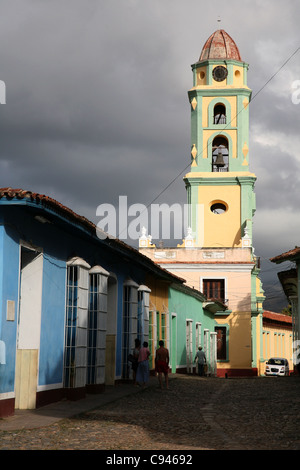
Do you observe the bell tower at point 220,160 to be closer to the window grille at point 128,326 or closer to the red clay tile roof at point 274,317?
the red clay tile roof at point 274,317

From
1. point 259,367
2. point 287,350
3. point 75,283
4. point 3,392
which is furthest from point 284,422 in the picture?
point 287,350

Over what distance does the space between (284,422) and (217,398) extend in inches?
196

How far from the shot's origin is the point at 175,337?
25.8 meters

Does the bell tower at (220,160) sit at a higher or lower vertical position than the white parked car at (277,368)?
higher

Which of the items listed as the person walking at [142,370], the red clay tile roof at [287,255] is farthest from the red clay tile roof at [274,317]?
the person walking at [142,370]

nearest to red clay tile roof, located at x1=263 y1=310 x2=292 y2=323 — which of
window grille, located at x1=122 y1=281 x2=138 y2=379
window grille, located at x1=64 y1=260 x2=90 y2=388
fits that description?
window grille, located at x1=122 y1=281 x2=138 y2=379

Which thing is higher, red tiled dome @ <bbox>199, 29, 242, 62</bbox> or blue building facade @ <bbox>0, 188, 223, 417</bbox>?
red tiled dome @ <bbox>199, 29, 242, 62</bbox>

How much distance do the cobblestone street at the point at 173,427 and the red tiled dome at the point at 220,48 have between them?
28.7m

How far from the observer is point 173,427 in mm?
9594

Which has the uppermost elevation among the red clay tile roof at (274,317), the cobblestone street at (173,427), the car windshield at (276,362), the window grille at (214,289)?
the window grille at (214,289)

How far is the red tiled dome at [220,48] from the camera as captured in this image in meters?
39.8

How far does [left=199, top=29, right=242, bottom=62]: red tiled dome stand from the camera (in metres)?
39.8

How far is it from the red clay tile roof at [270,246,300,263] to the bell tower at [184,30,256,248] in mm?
19483

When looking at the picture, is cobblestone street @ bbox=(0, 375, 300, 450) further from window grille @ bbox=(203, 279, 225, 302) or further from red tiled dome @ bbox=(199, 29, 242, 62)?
red tiled dome @ bbox=(199, 29, 242, 62)
